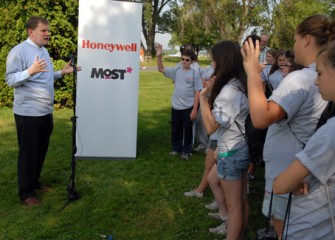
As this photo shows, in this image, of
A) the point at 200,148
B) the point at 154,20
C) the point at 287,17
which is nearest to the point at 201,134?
the point at 200,148

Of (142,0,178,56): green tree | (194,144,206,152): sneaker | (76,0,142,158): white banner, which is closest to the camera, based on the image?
(76,0,142,158): white banner

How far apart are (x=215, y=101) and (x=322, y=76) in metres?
1.37

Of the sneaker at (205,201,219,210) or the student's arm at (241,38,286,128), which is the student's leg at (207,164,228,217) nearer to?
the sneaker at (205,201,219,210)

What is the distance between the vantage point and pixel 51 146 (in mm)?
6926

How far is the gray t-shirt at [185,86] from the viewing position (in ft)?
20.8

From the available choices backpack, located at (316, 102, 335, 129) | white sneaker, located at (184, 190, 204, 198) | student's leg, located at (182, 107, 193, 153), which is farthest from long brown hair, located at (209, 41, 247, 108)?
student's leg, located at (182, 107, 193, 153)

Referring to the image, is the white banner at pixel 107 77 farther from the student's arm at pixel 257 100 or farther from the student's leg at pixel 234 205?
the student's arm at pixel 257 100

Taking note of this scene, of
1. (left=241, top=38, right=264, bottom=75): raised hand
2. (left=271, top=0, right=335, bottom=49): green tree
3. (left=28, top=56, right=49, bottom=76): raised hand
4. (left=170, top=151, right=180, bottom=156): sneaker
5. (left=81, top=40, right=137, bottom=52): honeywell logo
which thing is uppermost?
(left=271, top=0, right=335, bottom=49): green tree

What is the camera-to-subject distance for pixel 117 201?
4668 mm

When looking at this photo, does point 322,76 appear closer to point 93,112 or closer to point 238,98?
point 238,98

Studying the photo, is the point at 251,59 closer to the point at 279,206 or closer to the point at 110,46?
the point at 279,206

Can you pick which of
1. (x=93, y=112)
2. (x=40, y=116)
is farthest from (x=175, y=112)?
(x=40, y=116)

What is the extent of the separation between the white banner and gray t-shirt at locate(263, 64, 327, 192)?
4087 mm

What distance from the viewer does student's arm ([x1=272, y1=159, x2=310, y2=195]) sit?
5.17 ft
